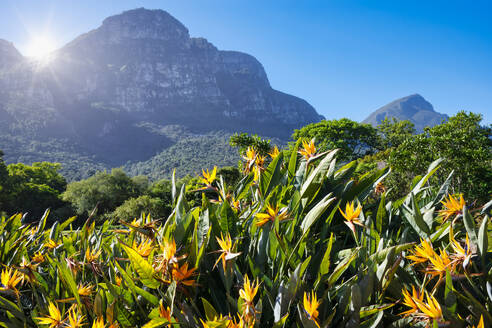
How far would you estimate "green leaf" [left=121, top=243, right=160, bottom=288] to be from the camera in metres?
0.66

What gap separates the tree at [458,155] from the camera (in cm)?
701

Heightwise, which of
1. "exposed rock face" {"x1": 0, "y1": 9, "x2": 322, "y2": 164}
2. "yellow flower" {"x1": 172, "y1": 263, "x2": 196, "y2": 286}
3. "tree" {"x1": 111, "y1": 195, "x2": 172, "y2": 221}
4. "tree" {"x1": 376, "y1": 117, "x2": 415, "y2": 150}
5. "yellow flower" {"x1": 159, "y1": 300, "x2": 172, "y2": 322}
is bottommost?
"tree" {"x1": 111, "y1": 195, "x2": 172, "y2": 221}

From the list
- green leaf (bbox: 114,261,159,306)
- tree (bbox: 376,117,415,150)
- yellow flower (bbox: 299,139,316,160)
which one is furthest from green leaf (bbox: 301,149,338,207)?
tree (bbox: 376,117,415,150)

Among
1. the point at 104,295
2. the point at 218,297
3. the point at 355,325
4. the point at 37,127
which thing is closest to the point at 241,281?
the point at 218,297

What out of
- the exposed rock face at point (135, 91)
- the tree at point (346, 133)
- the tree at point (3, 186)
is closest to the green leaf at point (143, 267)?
the tree at point (346, 133)

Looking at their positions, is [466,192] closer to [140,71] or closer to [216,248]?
[216,248]

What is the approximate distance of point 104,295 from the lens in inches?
30.9

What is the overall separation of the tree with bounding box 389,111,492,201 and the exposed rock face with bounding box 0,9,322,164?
7201 cm

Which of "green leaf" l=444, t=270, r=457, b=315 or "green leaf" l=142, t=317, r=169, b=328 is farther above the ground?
"green leaf" l=444, t=270, r=457, b=315

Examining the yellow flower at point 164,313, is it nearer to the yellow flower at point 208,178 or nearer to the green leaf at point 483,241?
the yellow flower at point 208,178

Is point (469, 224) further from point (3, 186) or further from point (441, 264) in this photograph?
point (3, 186)

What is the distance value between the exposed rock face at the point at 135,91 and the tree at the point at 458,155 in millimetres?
72007

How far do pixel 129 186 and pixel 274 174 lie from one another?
907 inches

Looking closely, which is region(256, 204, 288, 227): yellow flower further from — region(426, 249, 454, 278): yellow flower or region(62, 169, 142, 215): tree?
region(62, 169, 142, 215): tree
